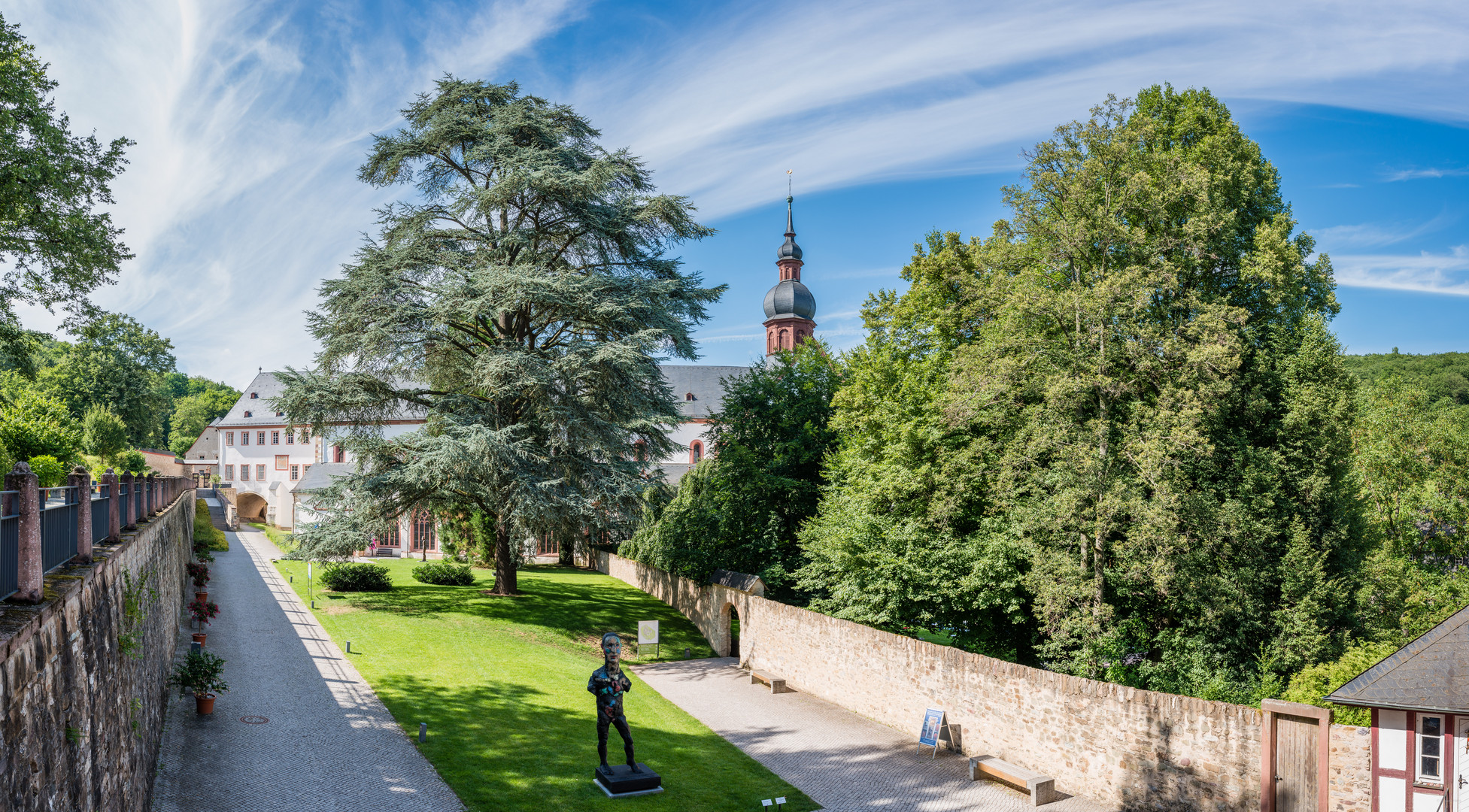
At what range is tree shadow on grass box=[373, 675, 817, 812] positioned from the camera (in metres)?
12.8

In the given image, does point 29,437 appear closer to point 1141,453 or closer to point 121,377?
point 1141,453

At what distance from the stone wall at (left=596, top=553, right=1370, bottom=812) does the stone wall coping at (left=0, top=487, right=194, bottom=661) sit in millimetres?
13343

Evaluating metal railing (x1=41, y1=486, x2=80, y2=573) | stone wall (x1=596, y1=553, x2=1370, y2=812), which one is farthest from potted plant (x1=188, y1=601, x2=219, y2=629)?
stone wall (x1=596, y1=553, x2=1370, y2=812)

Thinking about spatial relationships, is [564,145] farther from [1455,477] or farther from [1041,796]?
[1455,477]

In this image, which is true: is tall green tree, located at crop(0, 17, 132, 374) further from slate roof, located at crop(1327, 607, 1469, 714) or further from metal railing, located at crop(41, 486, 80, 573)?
slate roof, located at crop(1327, 607, 1469, 714)

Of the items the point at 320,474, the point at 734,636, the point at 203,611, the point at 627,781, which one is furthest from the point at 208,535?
the point at 627,781

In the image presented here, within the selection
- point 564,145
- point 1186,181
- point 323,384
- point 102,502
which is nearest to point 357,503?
point 323,384

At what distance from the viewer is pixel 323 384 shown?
23688 mm

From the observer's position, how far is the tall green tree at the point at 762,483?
88.9ft

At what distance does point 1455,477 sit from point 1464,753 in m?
23.1

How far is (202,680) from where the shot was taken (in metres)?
14.4

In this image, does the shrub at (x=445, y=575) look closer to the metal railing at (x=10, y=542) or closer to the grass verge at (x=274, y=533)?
the grass verge at (x=274, y=533)

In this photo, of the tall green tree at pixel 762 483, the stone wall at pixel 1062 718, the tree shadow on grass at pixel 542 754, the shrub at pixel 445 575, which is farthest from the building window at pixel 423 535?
the stone wall at pixel 1062 718

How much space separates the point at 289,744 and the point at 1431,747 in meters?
16.2
